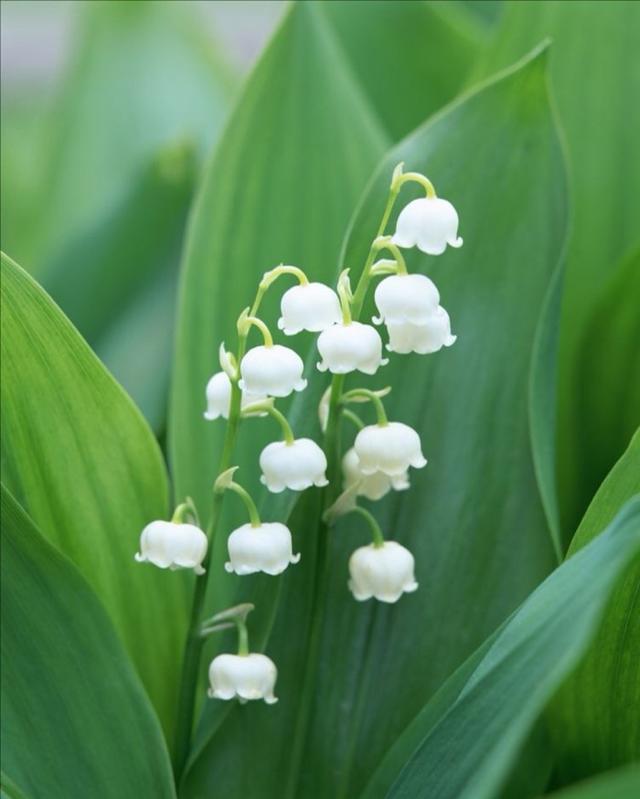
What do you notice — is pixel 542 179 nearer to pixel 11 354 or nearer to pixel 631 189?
pixel 631 189

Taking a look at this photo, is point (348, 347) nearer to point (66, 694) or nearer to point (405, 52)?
point (66, 694)

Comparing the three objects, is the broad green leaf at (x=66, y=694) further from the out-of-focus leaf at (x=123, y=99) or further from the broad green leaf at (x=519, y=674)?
the out-of-focus leaf at (x=123, y=99)

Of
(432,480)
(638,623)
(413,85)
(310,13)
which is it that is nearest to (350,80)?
(310,13)

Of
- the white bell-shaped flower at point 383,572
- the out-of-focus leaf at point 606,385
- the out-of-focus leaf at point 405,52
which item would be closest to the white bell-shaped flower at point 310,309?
the white bell-shaped flower at point 383,572

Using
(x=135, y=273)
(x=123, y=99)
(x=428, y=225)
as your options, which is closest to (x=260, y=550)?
(x=428, y=225)

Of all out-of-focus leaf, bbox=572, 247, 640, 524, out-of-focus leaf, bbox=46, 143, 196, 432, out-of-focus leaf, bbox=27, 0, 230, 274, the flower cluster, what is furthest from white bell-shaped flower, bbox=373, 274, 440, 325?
out-of-focus leaf, bbox=27, 0, 230, 274

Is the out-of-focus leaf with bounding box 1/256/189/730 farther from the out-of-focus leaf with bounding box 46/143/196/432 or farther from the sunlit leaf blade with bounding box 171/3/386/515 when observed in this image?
the out-of-focus leaf with bounding box 46/143/196/432
